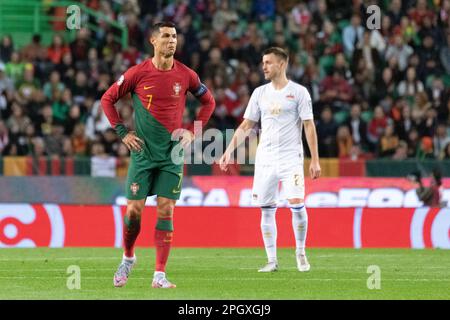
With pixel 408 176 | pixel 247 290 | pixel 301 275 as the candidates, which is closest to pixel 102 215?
pixel 408 176

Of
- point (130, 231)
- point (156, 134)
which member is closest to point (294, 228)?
point (130, 231)

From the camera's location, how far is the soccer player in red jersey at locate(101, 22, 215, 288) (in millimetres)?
11766

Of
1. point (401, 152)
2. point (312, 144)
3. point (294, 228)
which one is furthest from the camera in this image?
point (401, 152)

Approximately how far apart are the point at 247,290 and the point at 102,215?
794cm

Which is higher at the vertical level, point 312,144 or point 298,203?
point 312,144

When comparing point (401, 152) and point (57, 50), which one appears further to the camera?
point (57, 50)

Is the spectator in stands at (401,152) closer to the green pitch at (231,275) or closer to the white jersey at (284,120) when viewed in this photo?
the green pitch at (231,275)

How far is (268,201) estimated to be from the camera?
536 inches

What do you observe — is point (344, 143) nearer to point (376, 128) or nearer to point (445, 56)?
point (376, 128)

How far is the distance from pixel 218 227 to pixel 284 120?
5960 millimetres

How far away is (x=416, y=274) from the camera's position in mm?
13297

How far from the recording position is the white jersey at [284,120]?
44.1 feet
